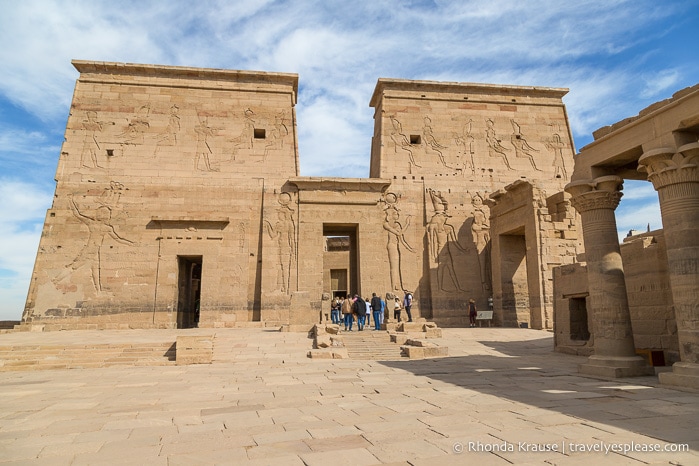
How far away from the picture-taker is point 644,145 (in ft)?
21.6

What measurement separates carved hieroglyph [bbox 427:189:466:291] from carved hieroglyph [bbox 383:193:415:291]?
36.9 inches

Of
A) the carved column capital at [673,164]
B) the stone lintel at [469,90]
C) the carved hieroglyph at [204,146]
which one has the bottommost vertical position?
the carved column capital at [673,164]

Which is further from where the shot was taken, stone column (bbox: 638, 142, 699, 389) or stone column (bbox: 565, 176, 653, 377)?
stone column (bbox: 565, 176, 653, 377)

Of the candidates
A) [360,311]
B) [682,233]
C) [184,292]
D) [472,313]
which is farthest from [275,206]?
[682,233]

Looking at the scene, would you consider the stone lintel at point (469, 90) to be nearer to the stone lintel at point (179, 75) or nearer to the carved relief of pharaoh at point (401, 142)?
the carved relief of pharaoh at point (401, 142)

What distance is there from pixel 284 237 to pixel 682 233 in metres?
13.1

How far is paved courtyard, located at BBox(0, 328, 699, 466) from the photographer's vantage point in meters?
3.27

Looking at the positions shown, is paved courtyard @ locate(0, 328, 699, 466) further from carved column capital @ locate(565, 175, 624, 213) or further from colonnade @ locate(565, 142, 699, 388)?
carved column capital @ locate(565, 175, 624, 213)

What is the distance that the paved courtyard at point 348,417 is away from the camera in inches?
129

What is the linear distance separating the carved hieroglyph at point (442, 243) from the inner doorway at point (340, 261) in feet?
10.2

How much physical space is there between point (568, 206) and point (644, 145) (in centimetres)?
888

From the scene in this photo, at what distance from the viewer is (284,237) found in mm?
16984

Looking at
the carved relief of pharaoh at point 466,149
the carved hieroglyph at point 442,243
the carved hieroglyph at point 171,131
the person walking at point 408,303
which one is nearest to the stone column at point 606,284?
the person walking at point 408,303

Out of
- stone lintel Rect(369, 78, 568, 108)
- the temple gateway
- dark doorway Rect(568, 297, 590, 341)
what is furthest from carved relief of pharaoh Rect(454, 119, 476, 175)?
dark doorway Rect(568, 297, 590, 341)
